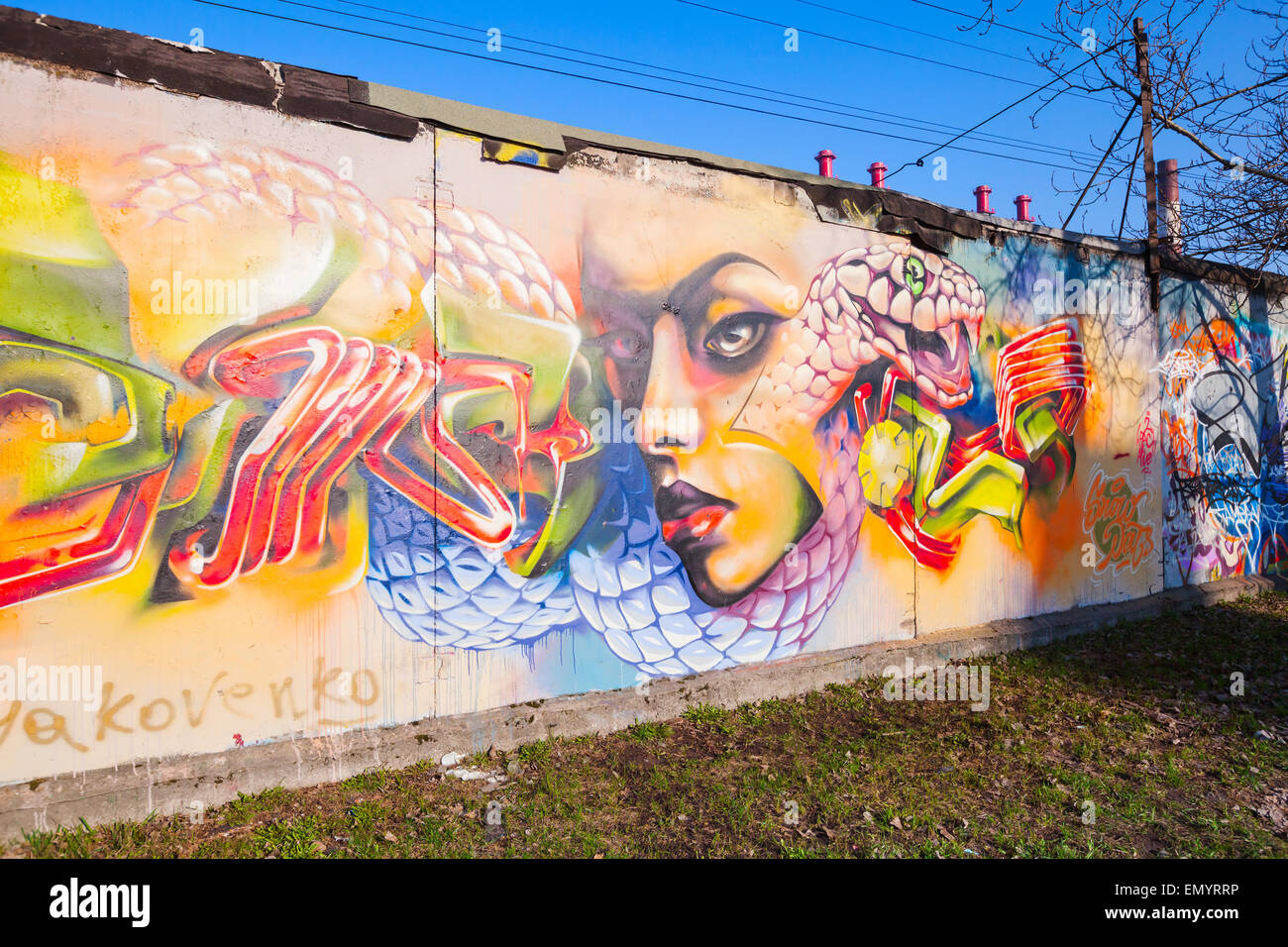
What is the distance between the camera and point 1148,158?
24.6 feet

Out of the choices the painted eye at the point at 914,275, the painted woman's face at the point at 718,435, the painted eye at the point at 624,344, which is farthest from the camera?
the painted eye at the point at 914,275

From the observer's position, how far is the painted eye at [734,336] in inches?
198

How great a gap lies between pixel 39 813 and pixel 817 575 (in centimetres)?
435

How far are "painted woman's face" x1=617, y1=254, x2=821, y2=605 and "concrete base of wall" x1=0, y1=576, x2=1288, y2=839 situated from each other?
68cm

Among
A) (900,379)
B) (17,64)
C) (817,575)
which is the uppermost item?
(17,64)

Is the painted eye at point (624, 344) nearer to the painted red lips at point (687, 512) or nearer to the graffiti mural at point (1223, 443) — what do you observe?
the painted red lips at point (687, 512)

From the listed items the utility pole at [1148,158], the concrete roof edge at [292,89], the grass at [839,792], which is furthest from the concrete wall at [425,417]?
the utility pole at [1148,158]

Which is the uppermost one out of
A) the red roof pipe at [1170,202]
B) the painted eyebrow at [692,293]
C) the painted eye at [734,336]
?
the red roof pipe at [1170,202]

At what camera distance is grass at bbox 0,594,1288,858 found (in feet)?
11.0

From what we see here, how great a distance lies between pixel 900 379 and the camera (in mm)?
5887

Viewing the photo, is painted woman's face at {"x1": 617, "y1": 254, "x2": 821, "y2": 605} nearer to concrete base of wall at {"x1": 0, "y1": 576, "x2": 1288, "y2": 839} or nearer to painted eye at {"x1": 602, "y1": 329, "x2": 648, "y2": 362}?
painted eye at {"x1": 602, "y1": 329, "x2": 648, "y2": 362}
